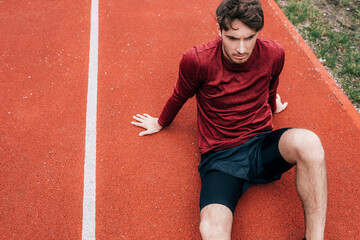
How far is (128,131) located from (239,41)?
5.69ft

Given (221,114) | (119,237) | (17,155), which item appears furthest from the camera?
(17,155)

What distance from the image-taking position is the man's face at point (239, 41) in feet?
7.14

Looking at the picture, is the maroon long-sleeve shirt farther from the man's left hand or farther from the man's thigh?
the man's left hand

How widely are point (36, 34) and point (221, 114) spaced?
3461 millimetres

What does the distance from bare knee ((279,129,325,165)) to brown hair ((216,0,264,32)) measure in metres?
0.88

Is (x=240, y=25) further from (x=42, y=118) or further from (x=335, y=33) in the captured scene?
(x=335, y=33)

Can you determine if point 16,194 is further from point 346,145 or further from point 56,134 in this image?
point 346,145

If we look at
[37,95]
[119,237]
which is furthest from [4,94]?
[119,237]

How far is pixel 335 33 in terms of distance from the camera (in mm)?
4582

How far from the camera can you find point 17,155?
3.19 metres

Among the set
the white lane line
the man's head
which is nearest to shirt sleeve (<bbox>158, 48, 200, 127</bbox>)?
the man's head

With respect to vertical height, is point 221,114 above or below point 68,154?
above

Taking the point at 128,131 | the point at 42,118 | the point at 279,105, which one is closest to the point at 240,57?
the point at 279,105

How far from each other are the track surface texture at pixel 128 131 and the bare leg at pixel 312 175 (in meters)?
0.60
